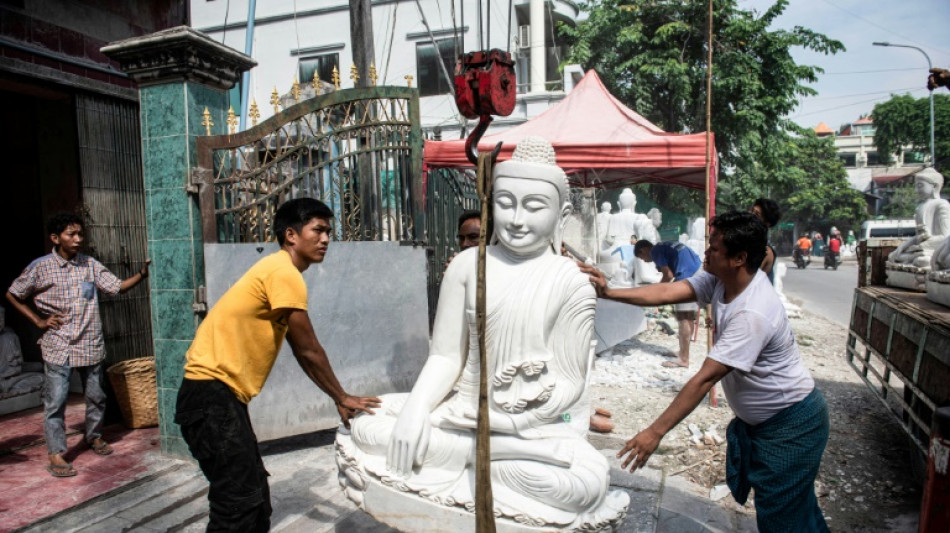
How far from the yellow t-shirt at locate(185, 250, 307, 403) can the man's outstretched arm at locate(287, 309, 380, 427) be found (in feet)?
0.22

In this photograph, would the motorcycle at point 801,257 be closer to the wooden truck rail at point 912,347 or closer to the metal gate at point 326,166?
the wooden truck rail at point 912,347

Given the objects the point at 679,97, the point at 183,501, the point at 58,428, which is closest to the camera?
the point at 183,501

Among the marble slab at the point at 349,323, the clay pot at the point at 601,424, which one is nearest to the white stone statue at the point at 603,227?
the clay pot at the point at 601,424

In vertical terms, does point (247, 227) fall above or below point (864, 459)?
above

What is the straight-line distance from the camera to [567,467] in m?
2.03

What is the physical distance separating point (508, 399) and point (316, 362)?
83 centimetres

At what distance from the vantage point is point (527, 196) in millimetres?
2285

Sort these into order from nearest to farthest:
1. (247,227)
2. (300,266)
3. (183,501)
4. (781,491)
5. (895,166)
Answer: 1. (781,491)
2. (300,266)
3. (183,501)
4. (247,227)
5. (895,166)

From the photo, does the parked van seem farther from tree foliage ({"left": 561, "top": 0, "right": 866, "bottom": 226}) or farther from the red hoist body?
the red hoist body

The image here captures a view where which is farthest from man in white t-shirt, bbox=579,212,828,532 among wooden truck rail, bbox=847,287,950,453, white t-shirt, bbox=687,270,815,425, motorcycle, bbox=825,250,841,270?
motorcycle, bbox=825,250,841,270

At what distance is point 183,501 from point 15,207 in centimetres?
378

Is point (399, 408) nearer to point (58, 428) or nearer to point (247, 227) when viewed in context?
point (247, 227)

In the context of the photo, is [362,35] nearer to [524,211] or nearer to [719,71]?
[524,211]

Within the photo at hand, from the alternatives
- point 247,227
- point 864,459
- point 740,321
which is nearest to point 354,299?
point 247,227
